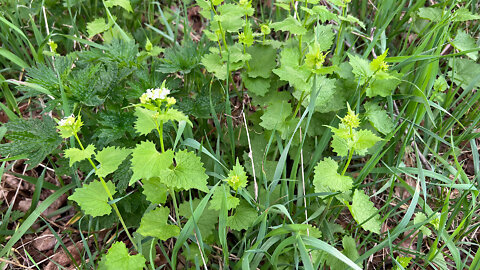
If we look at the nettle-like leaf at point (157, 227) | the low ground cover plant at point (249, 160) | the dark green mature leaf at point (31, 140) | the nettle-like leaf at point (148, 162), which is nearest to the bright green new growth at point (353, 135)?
the low ground cover plant at point (249, 160)

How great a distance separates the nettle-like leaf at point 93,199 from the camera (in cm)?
142

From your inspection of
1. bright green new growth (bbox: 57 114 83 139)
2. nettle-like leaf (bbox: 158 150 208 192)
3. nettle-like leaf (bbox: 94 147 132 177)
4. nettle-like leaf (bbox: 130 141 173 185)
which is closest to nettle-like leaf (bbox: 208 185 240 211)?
nettle-like leaf (bbox: 158 150 208 192)

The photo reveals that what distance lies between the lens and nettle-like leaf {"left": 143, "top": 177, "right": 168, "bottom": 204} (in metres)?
1.49

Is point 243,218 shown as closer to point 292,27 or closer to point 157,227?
point 157,227

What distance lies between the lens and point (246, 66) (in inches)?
76.7

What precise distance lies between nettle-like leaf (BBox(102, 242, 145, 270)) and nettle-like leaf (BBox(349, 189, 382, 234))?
86 cm

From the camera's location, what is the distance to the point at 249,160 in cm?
186

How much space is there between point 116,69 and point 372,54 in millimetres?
1521

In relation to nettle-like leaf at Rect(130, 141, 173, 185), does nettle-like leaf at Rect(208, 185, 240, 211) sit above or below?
below

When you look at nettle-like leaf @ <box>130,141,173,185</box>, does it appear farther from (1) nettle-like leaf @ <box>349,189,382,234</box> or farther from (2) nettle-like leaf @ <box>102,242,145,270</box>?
(1) nettle-like leaf @ <box>349,189,382,234</box>

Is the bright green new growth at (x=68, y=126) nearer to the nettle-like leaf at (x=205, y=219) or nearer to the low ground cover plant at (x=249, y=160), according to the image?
the low ground cover plant at (x=249, y=160)

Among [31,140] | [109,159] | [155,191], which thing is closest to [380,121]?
[155,191]

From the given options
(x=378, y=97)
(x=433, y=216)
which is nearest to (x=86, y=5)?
(x=378, y=97)

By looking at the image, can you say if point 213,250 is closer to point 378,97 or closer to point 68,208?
point 68,208
